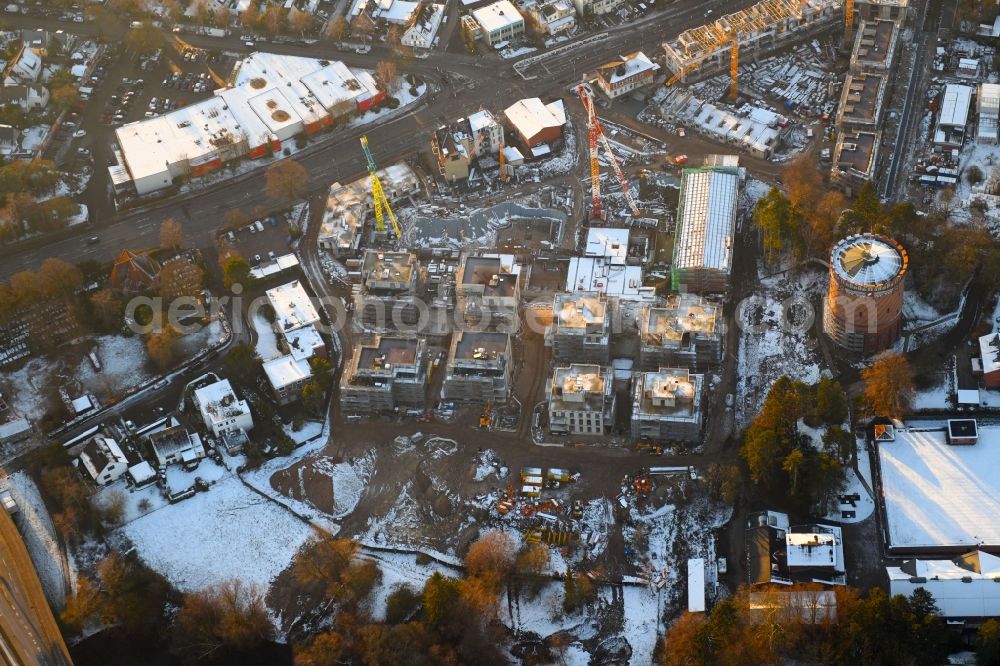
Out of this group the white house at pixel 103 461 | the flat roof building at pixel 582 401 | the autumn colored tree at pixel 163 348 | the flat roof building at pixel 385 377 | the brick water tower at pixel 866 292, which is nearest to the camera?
the brick water tower at pixel 866 292

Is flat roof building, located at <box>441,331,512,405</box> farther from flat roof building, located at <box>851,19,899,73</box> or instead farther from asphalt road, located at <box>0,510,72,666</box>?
flat roof building, located at <box>851,19,899,73</box>

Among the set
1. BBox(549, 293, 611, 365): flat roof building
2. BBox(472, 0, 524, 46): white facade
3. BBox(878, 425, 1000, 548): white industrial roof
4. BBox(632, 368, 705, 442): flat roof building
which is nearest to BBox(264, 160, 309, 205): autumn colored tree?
BBox(472, 0, 524, 46): white facade

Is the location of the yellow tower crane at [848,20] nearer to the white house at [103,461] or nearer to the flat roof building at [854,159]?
the flat roof building at [854,159]

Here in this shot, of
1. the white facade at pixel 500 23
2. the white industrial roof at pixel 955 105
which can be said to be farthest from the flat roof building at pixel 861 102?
the white facade at pixel 500 23

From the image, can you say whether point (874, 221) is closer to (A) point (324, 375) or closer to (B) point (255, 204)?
(A) point (324, 375)

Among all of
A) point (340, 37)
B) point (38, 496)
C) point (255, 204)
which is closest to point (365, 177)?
point (255, 204)

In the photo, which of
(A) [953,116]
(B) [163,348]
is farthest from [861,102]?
(B) [163,348]
